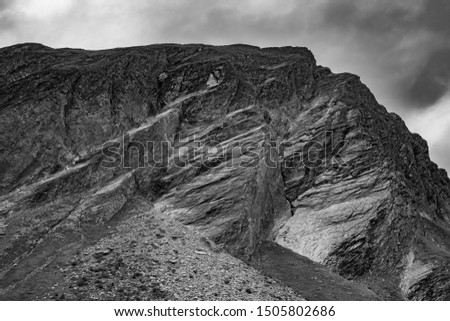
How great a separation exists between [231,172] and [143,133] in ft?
36.4

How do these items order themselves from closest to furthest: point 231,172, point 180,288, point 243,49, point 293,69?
point 180,288
point 231,172
point 293,69
point 243,49

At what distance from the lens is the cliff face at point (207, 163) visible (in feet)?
169

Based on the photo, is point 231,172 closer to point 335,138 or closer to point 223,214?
point 223,214

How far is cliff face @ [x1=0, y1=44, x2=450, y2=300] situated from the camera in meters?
51.5

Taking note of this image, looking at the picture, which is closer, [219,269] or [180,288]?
[180,288]

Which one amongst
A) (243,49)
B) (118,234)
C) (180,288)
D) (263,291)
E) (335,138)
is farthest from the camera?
(243,49)

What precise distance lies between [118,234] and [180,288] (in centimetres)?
1016

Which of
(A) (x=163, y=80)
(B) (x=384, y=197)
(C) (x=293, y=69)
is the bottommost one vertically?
(B) (x=384, y=197)

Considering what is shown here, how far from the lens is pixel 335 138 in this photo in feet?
216

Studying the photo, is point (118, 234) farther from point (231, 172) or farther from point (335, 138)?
point (335, 138)

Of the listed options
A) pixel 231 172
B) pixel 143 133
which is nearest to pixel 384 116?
pixel 231 172

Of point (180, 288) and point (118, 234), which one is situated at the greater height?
point (118, 234)

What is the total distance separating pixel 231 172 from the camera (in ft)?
188

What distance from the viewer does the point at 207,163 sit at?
5856 centimetres
